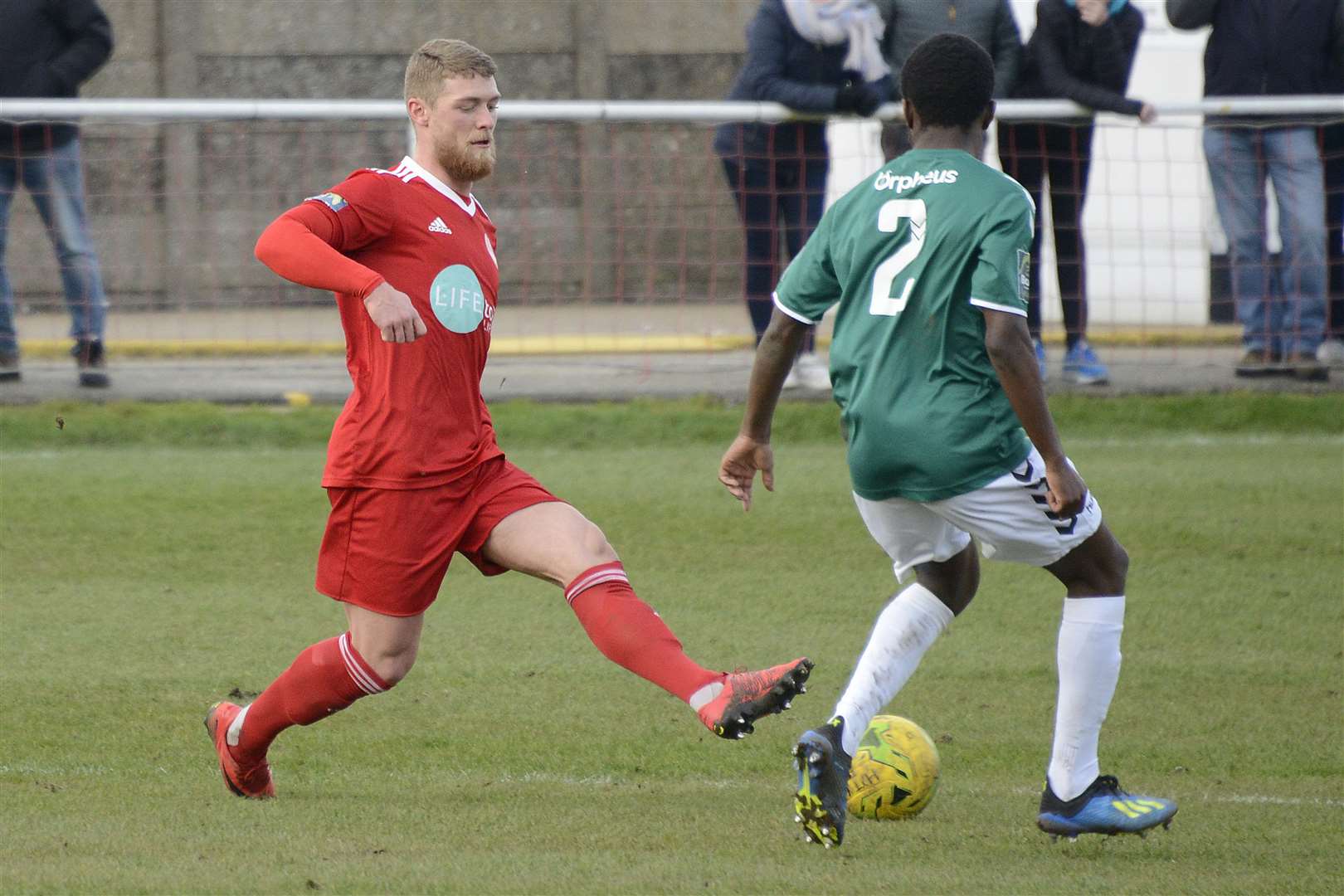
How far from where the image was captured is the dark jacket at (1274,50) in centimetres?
1016

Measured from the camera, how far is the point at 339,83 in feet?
53.6

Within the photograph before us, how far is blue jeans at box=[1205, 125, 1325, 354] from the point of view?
33.1ft

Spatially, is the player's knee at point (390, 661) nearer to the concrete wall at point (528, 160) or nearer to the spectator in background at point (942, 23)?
the spectator in background at point (942, 23)

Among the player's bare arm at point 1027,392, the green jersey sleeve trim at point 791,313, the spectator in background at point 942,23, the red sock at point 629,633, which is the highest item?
the spectator in background at point 942,23

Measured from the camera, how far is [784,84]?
9906 mm

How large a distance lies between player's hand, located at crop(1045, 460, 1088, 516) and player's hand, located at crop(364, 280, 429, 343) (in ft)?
4.66

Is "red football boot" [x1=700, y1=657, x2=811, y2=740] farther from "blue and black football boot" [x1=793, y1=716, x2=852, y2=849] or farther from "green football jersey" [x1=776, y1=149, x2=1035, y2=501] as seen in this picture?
"green football jersey" [x1=776, y1=149, x2=1035, y2=501]

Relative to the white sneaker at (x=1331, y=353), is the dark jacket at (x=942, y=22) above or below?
above

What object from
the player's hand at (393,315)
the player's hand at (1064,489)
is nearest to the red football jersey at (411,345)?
the player's hand at (393,315)

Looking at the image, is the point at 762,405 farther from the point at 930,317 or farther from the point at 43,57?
the point at 43,57

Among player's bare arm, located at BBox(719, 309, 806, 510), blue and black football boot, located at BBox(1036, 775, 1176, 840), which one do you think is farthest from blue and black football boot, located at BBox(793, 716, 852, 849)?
player's bare arm, located at BBox(719, 309, 806, 510)

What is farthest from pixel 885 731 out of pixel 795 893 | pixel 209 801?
Answer: pixel 209 801

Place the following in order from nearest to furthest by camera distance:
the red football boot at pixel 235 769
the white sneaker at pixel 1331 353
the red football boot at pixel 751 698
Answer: the red football boot at pixel 751 698
the red football boot at pixel 235 769
the white sneaker at pixel 1331 353

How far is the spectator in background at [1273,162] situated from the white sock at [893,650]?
636 centimetres
